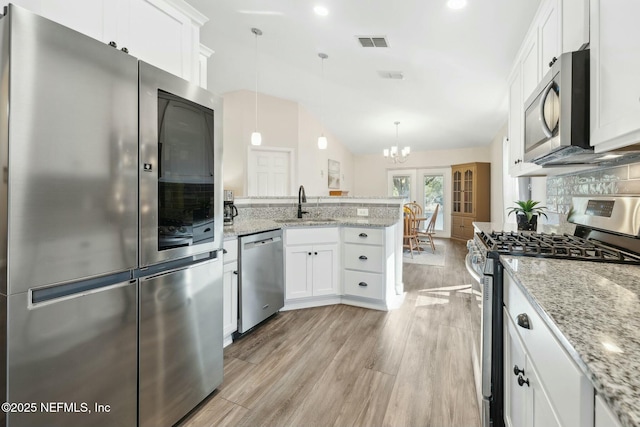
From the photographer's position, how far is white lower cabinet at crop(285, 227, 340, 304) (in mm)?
2781

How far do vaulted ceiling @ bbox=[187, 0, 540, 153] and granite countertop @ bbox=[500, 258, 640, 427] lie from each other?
7.41 ft

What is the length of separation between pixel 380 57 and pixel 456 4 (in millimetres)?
1290

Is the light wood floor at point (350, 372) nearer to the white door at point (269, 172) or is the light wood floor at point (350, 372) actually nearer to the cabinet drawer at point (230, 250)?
the cabinet drawer at point (230, 250)

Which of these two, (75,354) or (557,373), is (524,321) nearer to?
(557,373)

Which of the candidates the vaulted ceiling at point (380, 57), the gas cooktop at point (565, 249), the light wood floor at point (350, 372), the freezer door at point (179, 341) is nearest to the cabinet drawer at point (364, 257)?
the light wood floor at point (350, 372)

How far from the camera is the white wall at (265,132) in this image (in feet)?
17.7

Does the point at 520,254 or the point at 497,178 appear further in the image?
the point at 497,178

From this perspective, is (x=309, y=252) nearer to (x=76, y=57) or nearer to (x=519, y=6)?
(x=76, y=57)

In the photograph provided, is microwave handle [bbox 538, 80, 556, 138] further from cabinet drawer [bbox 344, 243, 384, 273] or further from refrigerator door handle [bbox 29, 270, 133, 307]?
refrigerator door handle [bbox 29, 270, 133, 307]

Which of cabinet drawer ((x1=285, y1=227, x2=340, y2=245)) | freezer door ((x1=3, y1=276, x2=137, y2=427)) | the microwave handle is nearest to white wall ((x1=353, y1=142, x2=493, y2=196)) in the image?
cabinet drawer ((x1=285, y1=227, x2=340, y2=245))

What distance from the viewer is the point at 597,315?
64 centimetres

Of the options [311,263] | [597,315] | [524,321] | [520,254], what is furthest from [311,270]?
[597,315]

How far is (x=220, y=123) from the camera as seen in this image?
63.9 inches

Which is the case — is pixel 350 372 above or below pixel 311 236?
below
